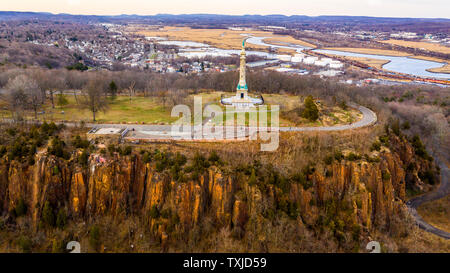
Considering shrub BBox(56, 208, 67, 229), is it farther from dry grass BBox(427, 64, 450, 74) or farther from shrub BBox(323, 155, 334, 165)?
dry grass BBox(427, 64, 450, 74)

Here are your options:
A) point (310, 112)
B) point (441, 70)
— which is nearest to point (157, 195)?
point (310, 112)

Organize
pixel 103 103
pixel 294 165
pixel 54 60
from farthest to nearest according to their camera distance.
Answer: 1. pixel 54 60
2. pixel 103 103
3. pixel 294 165

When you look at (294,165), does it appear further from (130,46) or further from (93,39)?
(93,39)

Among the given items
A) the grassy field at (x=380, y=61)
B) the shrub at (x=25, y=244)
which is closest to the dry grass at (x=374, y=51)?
the grassy field at (x=380, y=61)

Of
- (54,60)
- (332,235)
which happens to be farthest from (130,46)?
(332,235)

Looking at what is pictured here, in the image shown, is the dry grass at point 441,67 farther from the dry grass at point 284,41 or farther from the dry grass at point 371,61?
the dry grass at point 284,41

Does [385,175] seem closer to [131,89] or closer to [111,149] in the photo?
[111,149]
